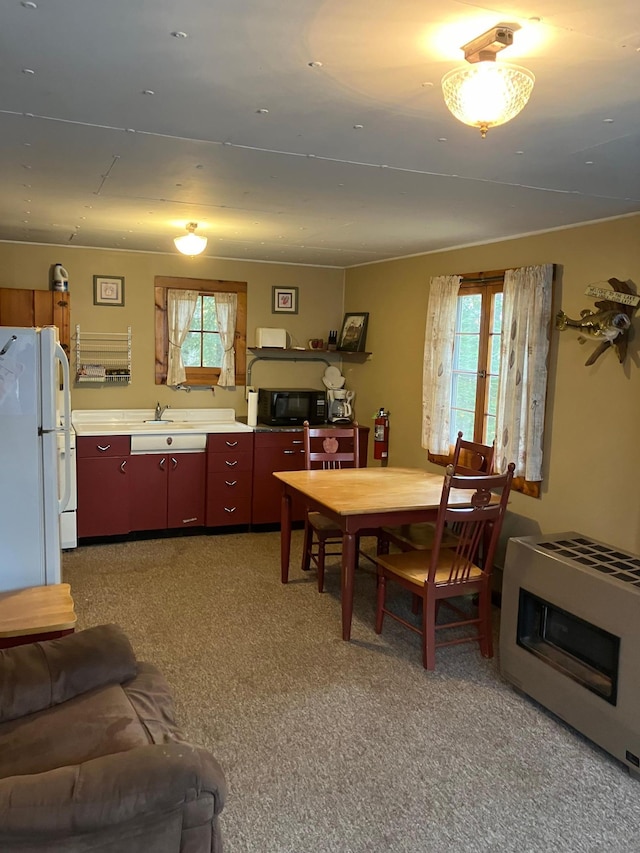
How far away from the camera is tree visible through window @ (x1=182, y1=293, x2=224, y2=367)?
5.77 meters

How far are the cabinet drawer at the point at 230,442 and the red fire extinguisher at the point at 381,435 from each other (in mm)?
1065

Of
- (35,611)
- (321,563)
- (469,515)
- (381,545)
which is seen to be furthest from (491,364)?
(35,611)

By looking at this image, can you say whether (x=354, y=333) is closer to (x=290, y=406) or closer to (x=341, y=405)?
(x=341, y=405)

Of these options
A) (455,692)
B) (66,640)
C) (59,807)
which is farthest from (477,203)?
(59,807)

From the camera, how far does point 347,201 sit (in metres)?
3.27

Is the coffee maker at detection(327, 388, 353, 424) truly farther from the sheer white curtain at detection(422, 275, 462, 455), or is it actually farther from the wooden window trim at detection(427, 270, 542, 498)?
the wooden window trim at detection(427, 270, 542, 498)

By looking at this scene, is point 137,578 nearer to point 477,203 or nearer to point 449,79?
point 477,203

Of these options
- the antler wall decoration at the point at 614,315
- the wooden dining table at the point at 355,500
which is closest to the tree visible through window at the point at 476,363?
the wooden dining table at the point at 355,500

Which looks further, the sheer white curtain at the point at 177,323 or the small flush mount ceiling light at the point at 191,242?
the sheer white curtain at the point at 177,323

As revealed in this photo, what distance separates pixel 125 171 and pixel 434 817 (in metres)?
2.77

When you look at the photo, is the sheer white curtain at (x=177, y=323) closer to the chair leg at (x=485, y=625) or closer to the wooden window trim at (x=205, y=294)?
the wooden window trim at (x=205, y=294)

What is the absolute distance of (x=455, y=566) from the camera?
3.34 m

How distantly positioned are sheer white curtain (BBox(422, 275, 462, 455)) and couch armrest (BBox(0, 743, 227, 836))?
349 centimetres

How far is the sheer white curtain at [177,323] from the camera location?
18.5ft
